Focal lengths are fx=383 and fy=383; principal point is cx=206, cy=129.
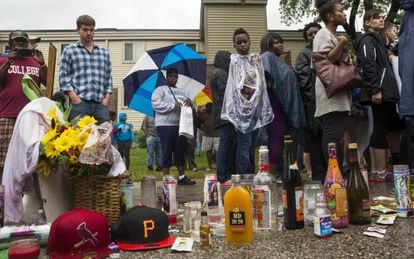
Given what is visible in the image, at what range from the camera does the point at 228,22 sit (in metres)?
19.7

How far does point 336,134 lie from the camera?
3.68 m

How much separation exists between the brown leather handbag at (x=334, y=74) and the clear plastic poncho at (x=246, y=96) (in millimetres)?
764

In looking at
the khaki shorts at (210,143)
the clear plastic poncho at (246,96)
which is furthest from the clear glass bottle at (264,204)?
the khaki shorts at (210,143)

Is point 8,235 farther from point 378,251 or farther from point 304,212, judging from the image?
point 378,251

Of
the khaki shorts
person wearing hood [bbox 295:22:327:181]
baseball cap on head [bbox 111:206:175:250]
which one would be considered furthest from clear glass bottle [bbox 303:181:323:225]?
the khaki shorts

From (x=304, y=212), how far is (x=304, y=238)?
1.04 ft

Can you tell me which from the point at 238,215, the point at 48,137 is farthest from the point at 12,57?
the point at 238,215

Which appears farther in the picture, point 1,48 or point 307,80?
point 1,48

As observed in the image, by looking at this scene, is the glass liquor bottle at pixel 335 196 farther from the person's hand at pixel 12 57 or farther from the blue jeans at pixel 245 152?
the person's hand at pixel 12 57

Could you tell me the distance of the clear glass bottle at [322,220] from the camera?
2.32 m

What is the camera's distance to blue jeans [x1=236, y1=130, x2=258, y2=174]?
4.07 meters

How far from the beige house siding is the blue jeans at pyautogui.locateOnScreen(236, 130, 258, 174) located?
51.6 feet

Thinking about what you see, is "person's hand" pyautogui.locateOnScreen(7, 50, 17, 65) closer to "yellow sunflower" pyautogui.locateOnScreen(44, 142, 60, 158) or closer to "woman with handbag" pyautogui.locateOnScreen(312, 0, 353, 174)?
"yellow sunflower" pyautogui.locateOnScreen(44, 142, 60, 158)

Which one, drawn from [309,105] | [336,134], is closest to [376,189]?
[336,134]
